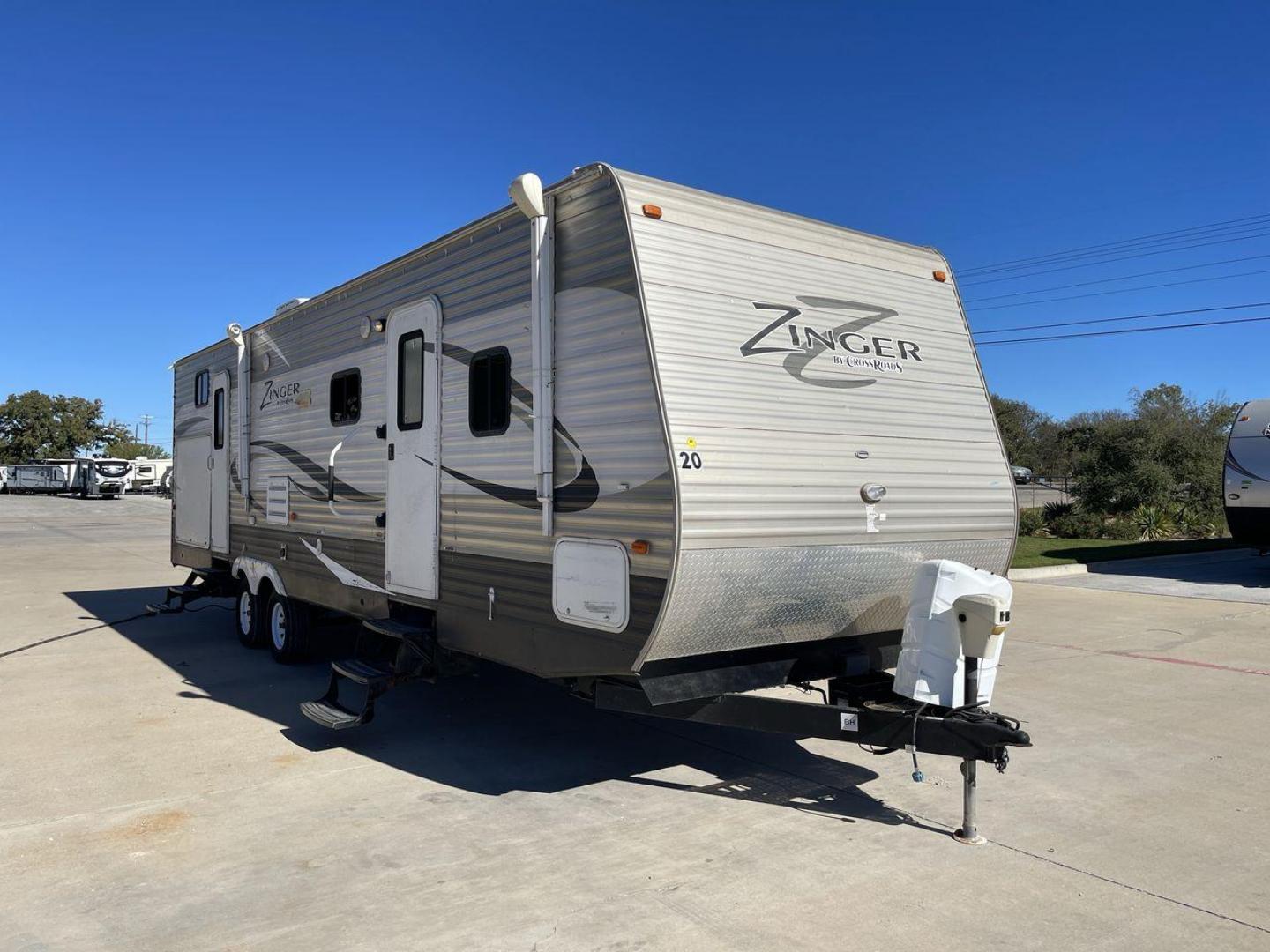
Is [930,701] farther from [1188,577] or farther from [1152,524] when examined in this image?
[1152,524]

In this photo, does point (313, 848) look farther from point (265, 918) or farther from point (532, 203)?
point (532, 203)

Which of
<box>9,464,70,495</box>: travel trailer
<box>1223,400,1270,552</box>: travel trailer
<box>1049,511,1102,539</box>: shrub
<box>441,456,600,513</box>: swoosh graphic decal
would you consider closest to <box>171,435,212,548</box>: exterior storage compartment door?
<box>441,456,600,513</box>: swoosh graphic decal

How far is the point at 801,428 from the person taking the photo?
496cm

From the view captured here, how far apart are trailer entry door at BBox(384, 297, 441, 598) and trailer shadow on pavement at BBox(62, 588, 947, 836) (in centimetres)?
109

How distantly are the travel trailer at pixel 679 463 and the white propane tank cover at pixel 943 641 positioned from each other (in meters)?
0.02

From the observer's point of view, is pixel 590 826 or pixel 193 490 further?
pixel 193 490

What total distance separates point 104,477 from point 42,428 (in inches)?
1135

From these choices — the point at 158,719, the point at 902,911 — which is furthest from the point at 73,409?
the point at 902,911

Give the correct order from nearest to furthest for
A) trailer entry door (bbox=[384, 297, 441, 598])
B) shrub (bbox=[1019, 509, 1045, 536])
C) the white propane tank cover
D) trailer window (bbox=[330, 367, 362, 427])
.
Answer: the white propane tank cover → trailer entry door (bbox=[384, 297, 441, 598]) → trailer window (bbox=[330, 367, 362, 427]) → shrub (bbox=[1019, 509, 1045, 536])

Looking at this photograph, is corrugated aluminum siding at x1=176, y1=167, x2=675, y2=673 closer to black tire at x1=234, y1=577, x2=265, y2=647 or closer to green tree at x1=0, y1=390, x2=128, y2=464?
black tire at x1=234, y1=577, x2=265, y2=647

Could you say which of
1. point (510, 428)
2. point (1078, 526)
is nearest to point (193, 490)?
point (510, 428)

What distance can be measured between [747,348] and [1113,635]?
8.17m

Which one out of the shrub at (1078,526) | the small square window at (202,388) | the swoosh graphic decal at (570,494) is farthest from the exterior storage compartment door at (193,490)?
the shrub at (1078,526)

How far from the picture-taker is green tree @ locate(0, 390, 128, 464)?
79.2 meters
